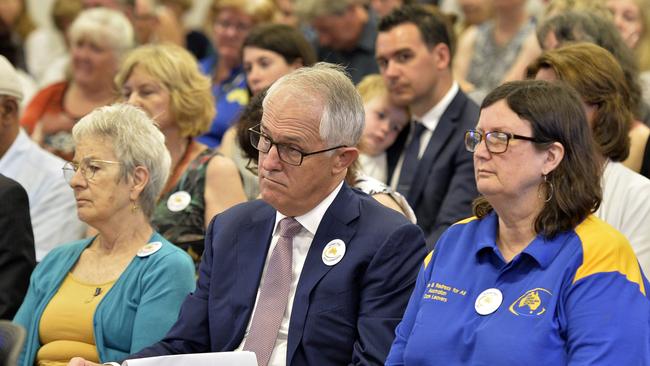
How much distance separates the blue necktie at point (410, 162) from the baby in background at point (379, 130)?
0.39 ft

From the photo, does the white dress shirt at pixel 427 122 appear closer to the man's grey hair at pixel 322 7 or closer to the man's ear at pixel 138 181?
the man's ear at pixel 138 181

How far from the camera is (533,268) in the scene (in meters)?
2.94

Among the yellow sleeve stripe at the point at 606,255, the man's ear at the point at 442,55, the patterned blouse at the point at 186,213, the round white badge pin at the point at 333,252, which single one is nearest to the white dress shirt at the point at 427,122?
the man's ear at the point at 442,55

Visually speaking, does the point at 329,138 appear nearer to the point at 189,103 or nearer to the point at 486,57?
the point at 189,103

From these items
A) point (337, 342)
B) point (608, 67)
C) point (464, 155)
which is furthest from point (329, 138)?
point (464, 155)

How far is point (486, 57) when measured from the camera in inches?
269

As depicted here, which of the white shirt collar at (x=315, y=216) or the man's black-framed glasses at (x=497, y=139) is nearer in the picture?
the man's black-framed glasses at (x=497, y=139)

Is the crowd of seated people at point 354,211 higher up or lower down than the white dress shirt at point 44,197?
higher up

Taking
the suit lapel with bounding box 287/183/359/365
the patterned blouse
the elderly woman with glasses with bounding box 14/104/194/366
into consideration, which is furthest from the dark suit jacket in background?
the suit lapel with bounding box 287/183/359/365

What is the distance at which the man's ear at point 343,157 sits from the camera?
11.0 feet

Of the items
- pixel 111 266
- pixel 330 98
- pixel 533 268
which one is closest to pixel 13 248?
pixel 111 266

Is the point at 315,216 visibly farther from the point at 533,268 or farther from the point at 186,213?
the point at 186,213

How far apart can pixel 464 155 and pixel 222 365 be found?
2031 mm

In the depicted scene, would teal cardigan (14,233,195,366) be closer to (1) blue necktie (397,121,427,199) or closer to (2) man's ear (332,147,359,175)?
(2) man's ear (332,147,359,175)
